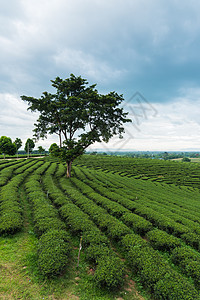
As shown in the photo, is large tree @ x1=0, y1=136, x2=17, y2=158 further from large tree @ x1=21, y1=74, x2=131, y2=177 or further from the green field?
the green field

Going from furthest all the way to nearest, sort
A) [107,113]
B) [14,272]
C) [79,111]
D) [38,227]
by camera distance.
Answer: [107,113]
[79,111]
[38,227]
[14,272]

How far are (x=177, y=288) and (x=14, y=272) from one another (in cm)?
542

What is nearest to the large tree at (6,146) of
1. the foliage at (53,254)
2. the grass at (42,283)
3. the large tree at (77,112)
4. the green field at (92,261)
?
the large tree at (77,112)

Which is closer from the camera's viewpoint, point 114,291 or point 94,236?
point 114,291

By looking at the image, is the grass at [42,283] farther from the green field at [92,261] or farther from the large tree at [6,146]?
the large tree at [6,146]

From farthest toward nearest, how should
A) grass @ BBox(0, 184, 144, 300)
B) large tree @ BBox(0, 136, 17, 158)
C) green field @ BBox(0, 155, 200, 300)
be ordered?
large tree @ BBox(0, 136, 17, 158)
green field @ BBox(0, 155, 200, 300)
grass @ BBox(0, 184, 144, 300)

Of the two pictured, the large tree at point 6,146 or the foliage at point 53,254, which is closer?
the foliage at point 53,254

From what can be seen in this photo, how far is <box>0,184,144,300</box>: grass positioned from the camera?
4156mm

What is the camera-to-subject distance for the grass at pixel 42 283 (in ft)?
→ 13.6

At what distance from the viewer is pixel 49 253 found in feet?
16.7

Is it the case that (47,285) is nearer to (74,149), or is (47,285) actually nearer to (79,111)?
(74,149)

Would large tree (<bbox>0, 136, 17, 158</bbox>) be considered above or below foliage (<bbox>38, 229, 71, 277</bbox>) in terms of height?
above

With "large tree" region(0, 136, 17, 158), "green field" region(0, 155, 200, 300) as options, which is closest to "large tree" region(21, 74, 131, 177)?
"green field" region(0, 155, 200, 300)

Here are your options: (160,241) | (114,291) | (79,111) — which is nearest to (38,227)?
(114,291)
